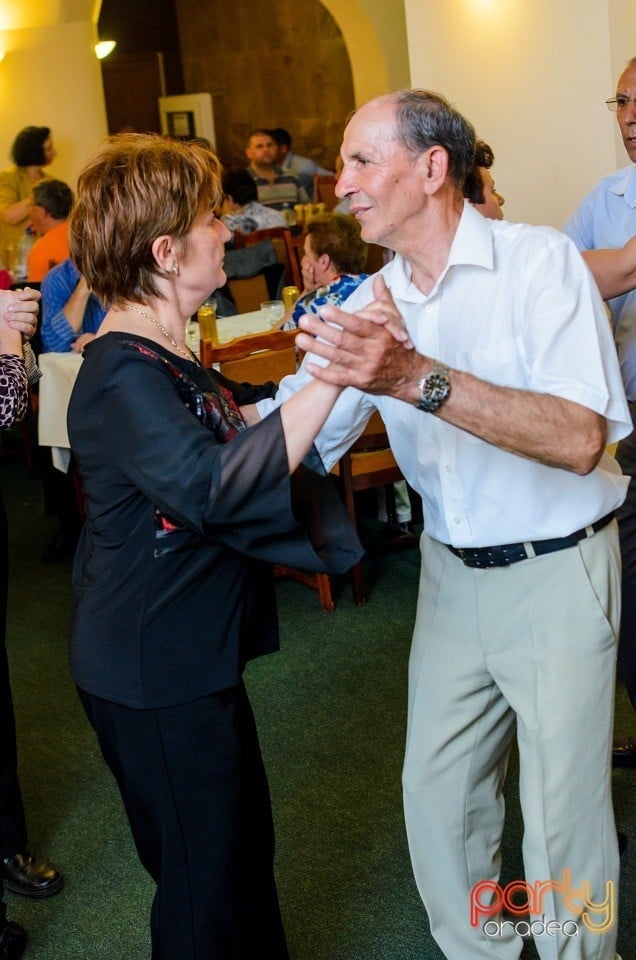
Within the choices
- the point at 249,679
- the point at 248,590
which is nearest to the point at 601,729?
the point at 248,590

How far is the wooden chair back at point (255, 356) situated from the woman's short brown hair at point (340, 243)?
856 millimetres

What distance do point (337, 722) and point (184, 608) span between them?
67.6 inches

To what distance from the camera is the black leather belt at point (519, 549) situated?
181cm

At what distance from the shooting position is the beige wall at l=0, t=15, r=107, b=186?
29.1 feet

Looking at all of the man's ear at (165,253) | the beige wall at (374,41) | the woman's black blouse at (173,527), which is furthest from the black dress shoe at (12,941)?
the beige wall at (374,41)

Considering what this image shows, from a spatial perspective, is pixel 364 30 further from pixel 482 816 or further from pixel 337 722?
pixel 482 816

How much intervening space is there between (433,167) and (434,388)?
464 mm

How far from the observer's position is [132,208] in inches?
66.2

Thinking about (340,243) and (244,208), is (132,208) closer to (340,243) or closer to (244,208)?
(340,243)

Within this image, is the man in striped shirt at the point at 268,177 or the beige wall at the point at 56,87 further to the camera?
the man in striped shirt at the point at 268,177

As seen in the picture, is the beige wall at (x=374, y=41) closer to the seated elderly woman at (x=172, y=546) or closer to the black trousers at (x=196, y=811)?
the seated elderly woman at (x=172, y=546)

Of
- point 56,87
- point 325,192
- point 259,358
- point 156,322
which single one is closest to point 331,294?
point 259,358

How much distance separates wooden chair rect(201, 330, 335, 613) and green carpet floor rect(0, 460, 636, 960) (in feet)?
1.33

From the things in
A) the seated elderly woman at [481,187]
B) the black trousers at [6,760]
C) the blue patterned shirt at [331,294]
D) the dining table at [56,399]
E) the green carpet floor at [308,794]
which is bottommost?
the green carpet floor at [308,794]
